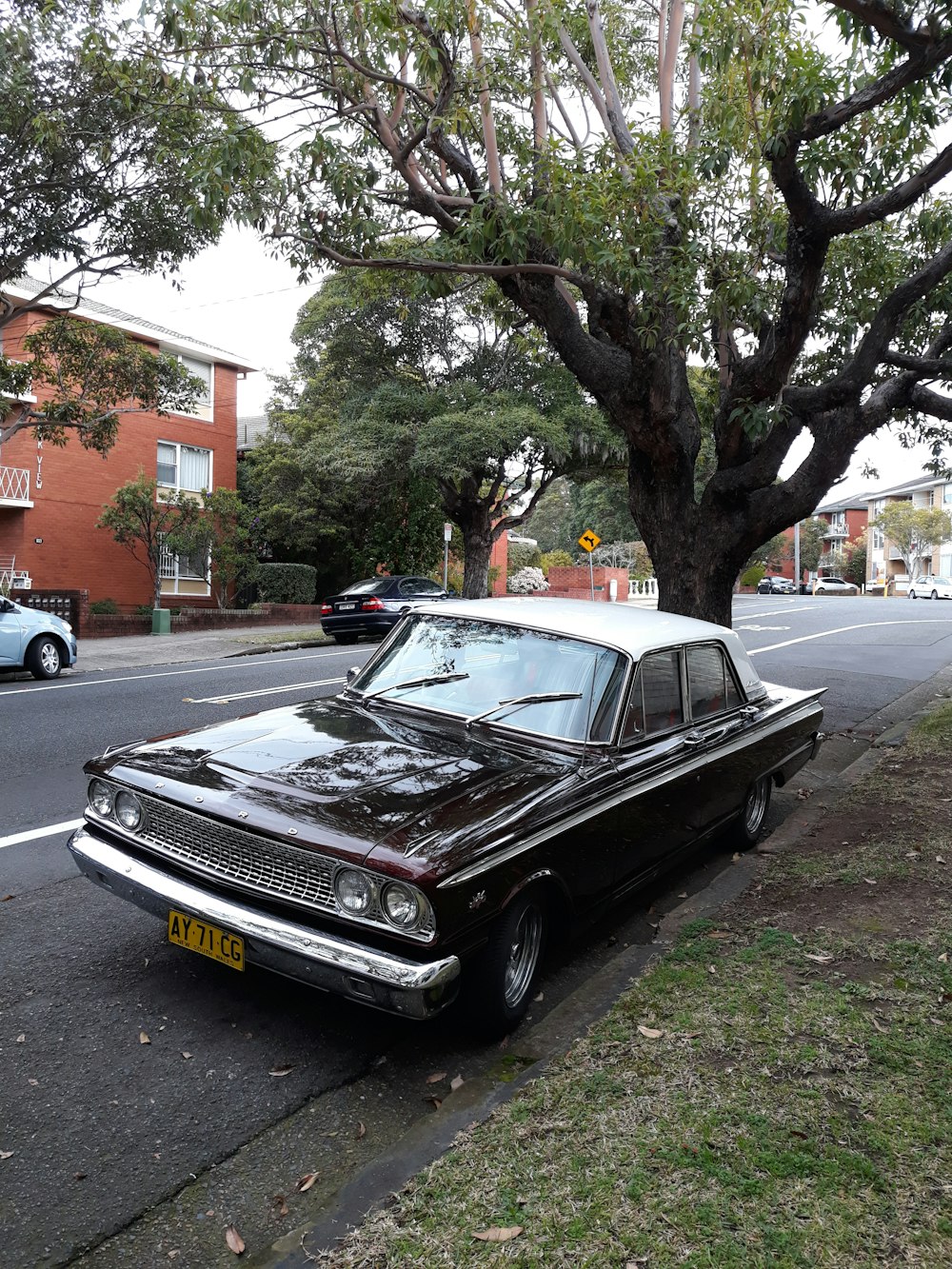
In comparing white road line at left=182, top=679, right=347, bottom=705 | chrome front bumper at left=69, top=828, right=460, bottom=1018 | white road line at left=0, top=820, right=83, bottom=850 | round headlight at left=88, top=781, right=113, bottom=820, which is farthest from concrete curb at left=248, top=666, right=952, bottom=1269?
white road line at left=182, top=679, right=347, bottom=705

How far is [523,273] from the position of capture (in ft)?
30.5

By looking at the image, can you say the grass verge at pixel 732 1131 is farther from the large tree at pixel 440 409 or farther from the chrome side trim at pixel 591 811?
the large tree at pixel 440 409

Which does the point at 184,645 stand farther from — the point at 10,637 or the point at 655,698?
the point at 655,698

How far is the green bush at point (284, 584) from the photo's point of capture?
27406 millimetres

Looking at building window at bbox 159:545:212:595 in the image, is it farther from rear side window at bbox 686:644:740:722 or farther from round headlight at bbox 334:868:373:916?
round headlight at bbox 334:868:373:916

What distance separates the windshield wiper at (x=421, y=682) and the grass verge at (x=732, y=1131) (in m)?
1.61

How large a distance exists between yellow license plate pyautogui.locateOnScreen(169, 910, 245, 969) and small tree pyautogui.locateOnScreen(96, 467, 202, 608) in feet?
65.6

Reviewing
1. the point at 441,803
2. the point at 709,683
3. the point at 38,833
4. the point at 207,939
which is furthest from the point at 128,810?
the point at 709,683

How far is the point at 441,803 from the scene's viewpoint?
347 cm

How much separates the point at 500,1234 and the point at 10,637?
12551 mm

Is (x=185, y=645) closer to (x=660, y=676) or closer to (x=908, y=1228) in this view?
(x=660, y=676)

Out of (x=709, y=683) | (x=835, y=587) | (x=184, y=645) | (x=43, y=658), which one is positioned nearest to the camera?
(x=709, y=683)

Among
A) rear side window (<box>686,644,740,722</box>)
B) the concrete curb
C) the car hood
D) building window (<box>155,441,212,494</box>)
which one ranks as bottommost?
the concrete curb

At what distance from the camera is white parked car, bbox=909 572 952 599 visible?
5794 centimetres
